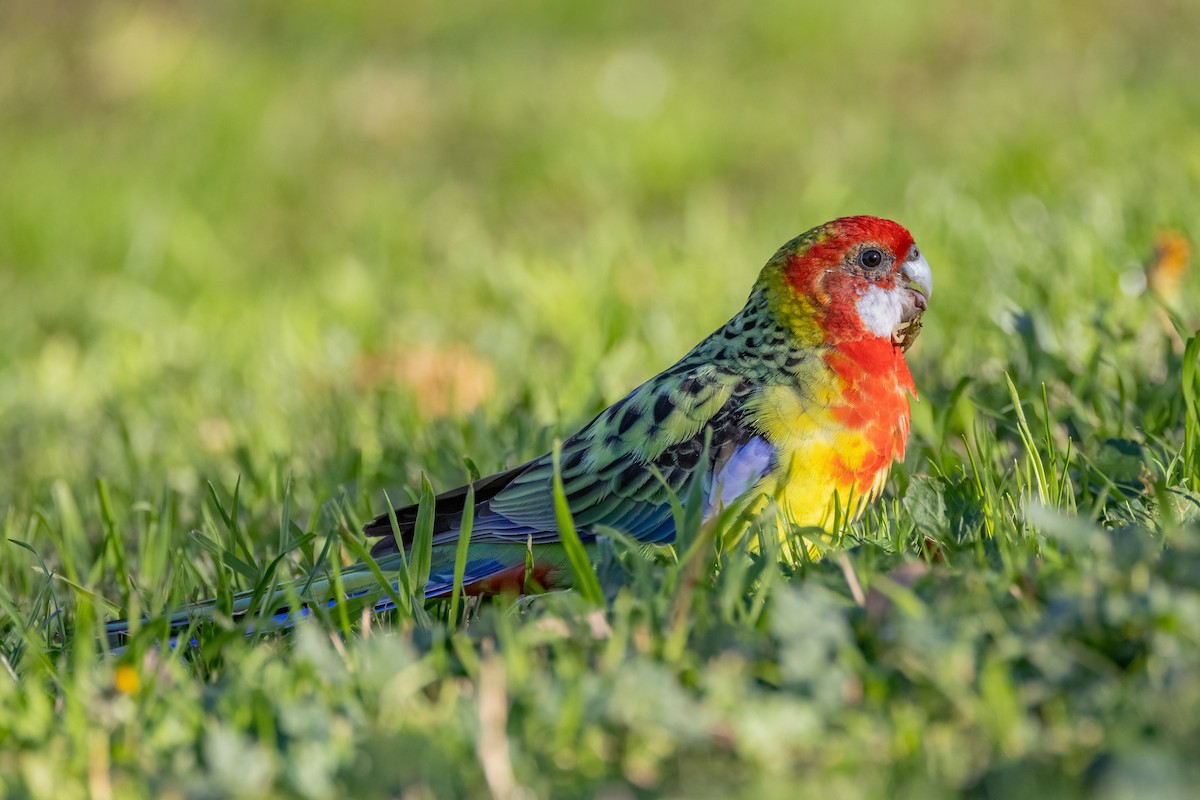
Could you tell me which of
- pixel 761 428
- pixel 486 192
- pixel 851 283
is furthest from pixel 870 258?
pixel 486 192

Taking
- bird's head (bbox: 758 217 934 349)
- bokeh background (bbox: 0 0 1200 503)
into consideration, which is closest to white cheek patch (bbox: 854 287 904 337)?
bird's head (bbox: 758 217 934 349)

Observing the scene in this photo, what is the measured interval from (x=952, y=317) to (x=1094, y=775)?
2.86 metres

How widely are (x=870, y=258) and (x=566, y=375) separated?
1487 mm

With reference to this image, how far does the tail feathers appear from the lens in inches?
98.9

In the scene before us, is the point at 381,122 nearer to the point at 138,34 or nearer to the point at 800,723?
the point at 138,34

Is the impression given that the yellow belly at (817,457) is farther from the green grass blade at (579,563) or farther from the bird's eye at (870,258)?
the green grass blade at (579,563)

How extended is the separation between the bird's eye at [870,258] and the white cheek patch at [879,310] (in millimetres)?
67

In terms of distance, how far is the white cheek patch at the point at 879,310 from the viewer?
319cm

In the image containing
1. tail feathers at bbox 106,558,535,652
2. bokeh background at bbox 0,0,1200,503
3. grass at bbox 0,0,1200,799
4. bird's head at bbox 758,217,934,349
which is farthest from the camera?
bokeh background at bbox 0,0,1200,503

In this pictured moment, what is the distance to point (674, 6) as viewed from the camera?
10305 mm

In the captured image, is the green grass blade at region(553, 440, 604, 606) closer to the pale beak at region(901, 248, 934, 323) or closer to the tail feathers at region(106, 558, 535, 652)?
the tail feathers at region(106, 558, 535, 652)

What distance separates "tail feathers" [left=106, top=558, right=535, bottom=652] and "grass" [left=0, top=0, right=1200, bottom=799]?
0.05 meters

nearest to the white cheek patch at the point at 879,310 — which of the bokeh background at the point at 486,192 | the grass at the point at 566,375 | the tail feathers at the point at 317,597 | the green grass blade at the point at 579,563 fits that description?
the grass at the point at 566,375

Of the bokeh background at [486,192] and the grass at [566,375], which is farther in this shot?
the bokeh background at [486,192]
